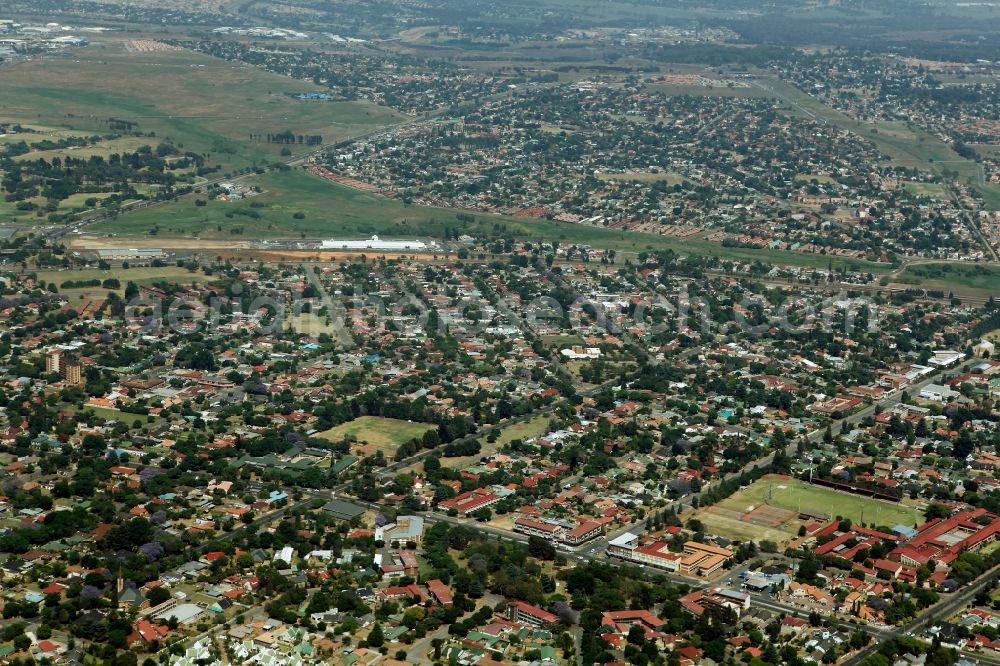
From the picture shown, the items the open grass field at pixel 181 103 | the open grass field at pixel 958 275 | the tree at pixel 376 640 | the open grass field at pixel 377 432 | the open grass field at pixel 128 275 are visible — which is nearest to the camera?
the tree at pixel 376 640

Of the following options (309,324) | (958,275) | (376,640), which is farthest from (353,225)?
(376,640)

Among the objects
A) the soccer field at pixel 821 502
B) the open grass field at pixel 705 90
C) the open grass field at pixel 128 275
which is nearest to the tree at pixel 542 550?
the soccer field at pixel 821 502

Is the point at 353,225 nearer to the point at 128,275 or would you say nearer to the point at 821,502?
the point at 128,275

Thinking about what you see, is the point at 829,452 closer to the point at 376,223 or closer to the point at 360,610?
the point at 360,610

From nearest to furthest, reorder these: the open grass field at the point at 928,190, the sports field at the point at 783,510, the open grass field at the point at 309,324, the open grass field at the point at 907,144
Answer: the sports field at the point at 783,510, the open grass field at the point at 309,324, the open grass field at the point at 928,190, the open grass field at the point at 907,144

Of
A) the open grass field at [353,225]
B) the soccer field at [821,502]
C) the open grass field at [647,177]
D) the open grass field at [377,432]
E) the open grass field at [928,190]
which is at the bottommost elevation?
the open grass field at [353,225]

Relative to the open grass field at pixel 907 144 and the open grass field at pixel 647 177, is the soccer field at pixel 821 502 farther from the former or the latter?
the open grass field at pixel 647 177

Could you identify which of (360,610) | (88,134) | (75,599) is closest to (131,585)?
(75,599)
